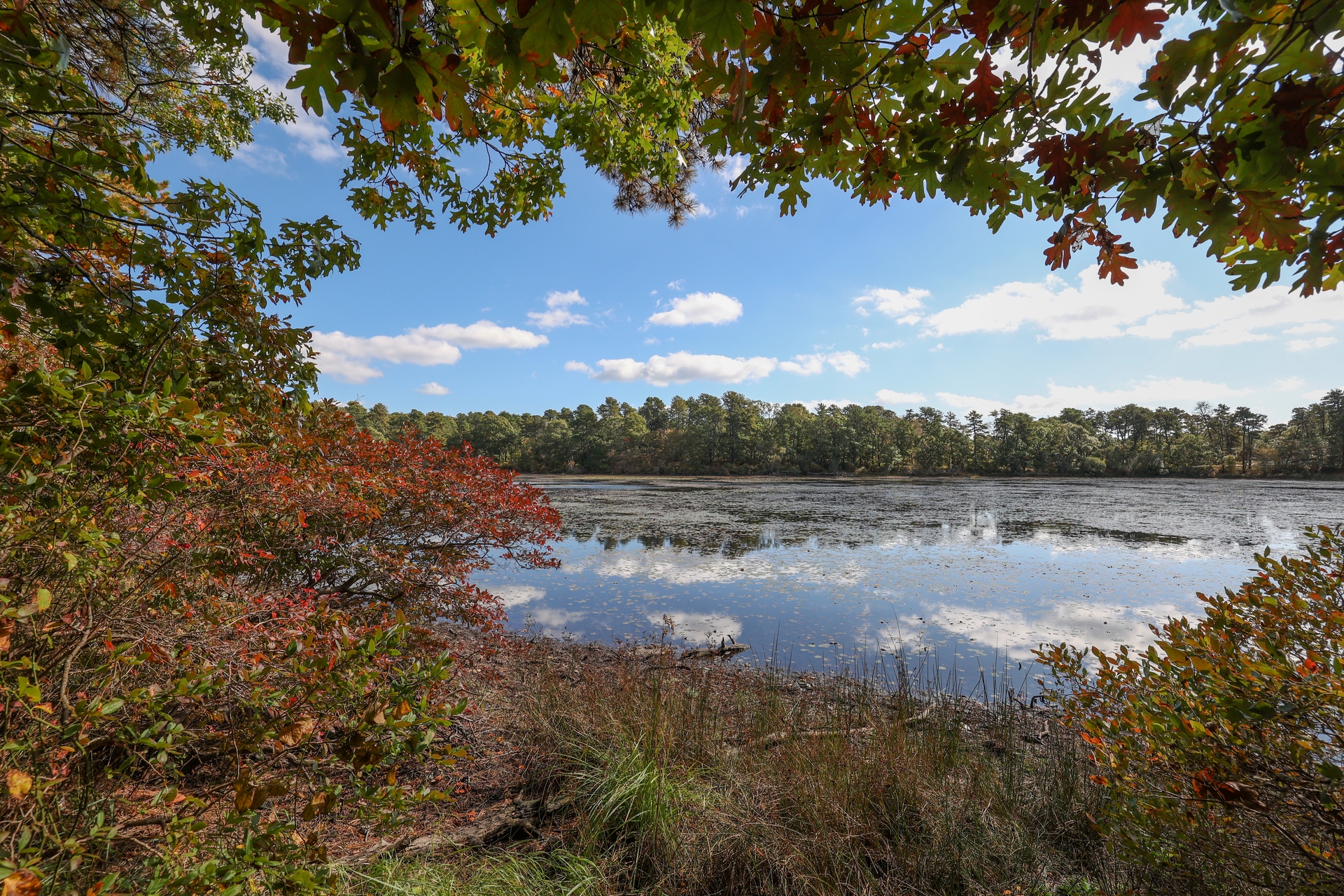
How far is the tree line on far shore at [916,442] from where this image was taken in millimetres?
48312

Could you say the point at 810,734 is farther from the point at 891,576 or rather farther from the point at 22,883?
the point at 891,576

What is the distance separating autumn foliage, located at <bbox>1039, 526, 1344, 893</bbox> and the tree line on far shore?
50.7m

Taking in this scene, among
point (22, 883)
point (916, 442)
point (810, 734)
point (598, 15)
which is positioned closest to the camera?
point (22, 883)

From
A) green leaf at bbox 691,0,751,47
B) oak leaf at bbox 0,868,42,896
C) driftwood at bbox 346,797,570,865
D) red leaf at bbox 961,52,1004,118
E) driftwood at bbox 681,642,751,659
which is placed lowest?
driftwood at bbox 681,642,751,659

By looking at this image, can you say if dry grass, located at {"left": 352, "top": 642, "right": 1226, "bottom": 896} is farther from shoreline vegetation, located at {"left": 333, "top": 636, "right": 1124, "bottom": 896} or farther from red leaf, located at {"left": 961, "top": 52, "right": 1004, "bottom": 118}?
red leaf, located at {"left": 961, "top": 52, "right": 1004, "bottom": 118}

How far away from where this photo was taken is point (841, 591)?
343 inches

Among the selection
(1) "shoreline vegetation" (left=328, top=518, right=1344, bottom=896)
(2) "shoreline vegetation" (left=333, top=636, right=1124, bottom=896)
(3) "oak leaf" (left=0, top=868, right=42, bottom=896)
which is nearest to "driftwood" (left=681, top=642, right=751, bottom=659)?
(2) "shoreline vegetation" (left=333, top=636, right=1124, bottom=896)

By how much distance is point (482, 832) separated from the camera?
276 cm

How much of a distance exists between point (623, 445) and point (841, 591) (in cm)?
5344

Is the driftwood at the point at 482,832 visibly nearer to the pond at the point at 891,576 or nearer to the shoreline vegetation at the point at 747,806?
the shoreline vegetation at the point at 747,806

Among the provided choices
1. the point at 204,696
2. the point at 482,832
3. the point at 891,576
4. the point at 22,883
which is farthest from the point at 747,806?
the point at 891,576

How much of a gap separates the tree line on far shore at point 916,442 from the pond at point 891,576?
114 ft

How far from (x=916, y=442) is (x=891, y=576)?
174ft

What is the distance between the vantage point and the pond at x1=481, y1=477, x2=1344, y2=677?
672 cm
